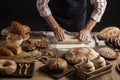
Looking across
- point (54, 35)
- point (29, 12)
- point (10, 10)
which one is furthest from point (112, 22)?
point (54, 35)

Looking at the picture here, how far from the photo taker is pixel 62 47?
1.97 m

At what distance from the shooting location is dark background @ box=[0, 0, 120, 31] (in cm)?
336

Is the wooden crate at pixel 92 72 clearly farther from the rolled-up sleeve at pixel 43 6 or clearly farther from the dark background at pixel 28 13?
the dark background at pixel 28 13

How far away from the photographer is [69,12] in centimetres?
236

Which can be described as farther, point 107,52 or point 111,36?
point 111,36

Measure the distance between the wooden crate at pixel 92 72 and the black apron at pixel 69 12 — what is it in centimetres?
79

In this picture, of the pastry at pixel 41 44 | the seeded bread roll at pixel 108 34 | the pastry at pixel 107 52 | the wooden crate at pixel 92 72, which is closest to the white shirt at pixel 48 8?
A: the seeded bread roll at pixel 108 34

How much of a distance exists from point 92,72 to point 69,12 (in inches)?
34.8

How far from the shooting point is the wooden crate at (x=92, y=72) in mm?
1578

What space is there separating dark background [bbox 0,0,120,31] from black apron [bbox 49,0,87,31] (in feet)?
3.16

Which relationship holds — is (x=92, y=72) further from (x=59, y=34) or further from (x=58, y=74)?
(x=59, y=34)

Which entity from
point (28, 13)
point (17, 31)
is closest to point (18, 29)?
point (17, 31)

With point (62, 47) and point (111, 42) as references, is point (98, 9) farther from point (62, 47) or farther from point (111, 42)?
point (62, 47)

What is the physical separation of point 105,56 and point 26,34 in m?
0.68
